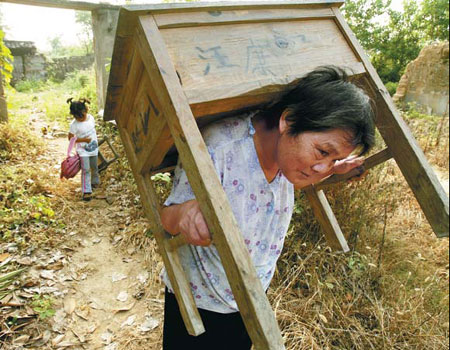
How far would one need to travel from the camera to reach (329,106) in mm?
1121

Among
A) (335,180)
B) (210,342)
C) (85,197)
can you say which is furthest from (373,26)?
(85,197)

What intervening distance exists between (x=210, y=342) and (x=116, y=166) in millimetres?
4203

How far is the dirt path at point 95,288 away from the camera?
2.77 meters

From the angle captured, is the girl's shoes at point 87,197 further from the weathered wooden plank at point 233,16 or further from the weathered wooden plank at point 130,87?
the weathered wooden plank at point 233,16

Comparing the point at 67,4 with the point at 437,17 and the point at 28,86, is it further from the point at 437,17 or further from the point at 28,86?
the point at 28,86

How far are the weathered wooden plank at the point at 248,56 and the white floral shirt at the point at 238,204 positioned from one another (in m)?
0.21

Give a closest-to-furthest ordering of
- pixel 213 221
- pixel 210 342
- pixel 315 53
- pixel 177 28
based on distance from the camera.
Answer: pixel 213 221, pixel 177 28, pixel 315 53, pixel 210 342

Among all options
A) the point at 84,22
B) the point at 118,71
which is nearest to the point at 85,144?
the point at 118,71

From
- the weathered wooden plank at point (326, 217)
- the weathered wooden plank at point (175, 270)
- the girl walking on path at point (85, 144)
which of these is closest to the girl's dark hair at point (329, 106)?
the weathered wooden plank at point (175, 270)

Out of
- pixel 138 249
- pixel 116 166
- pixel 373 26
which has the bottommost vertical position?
pixel 138 249

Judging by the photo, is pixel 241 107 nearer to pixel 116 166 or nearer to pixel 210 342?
pixel 210 342

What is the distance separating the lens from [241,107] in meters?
1.28

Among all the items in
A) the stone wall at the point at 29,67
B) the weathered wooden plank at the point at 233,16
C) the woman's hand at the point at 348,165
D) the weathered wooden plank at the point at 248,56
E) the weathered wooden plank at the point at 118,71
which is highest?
the stone wall at the point at 29,67

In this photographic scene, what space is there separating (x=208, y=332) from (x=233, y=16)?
1.34 meters
